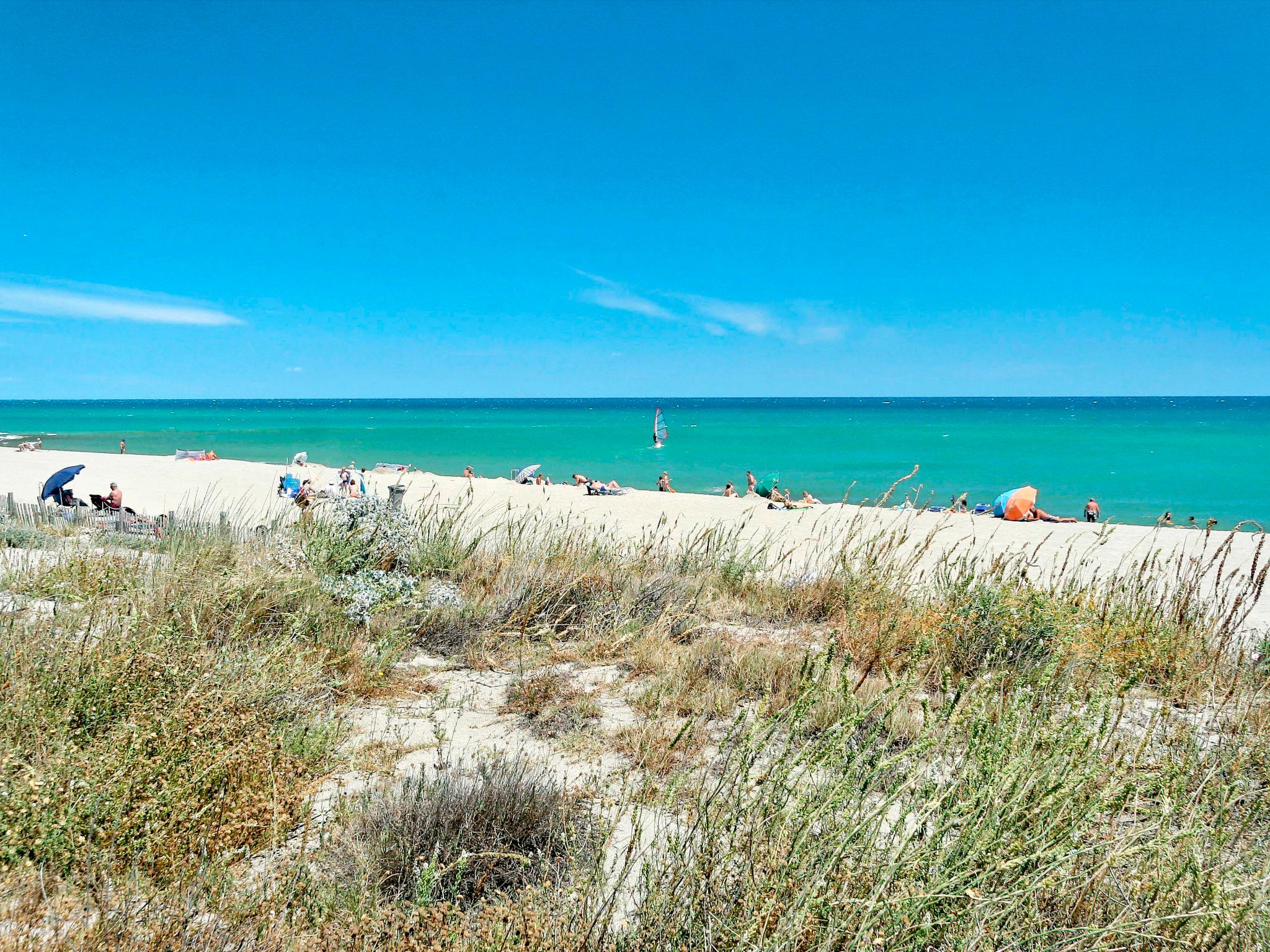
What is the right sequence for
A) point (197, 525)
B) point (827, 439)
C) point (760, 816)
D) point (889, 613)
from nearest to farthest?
point (760, 816) < point (889, 613) < point (197, 525) < point (827, 439)

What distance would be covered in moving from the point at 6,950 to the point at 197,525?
196 inches

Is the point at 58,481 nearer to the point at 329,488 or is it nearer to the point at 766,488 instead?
the point at 329,488

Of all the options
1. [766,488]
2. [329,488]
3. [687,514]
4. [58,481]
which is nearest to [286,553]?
[329,488]

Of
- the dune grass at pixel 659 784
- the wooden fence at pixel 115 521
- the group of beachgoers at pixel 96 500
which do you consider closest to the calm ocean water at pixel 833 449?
the group of beachgoers at pixel 96 500

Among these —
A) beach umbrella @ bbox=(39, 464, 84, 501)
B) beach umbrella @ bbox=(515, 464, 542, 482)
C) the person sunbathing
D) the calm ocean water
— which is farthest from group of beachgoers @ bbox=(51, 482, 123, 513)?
the calm ocean water

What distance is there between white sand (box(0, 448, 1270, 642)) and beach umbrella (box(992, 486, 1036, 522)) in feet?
1.92

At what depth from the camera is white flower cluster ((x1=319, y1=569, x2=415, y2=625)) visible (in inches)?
194

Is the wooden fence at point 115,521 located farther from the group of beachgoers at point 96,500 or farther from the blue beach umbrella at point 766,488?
the blue beach umbrella at point 766,488

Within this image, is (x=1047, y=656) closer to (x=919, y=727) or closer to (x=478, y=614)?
(x=919, y=727)

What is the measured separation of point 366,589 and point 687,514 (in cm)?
1433

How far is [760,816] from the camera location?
2.12 metres

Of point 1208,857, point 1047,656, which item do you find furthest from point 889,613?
point 1208,857

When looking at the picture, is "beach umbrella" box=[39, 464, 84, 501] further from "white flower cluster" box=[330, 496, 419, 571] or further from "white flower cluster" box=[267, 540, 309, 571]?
"white flower cluster" box=[267, 540, 309, 571]

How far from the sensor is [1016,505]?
19.4m
